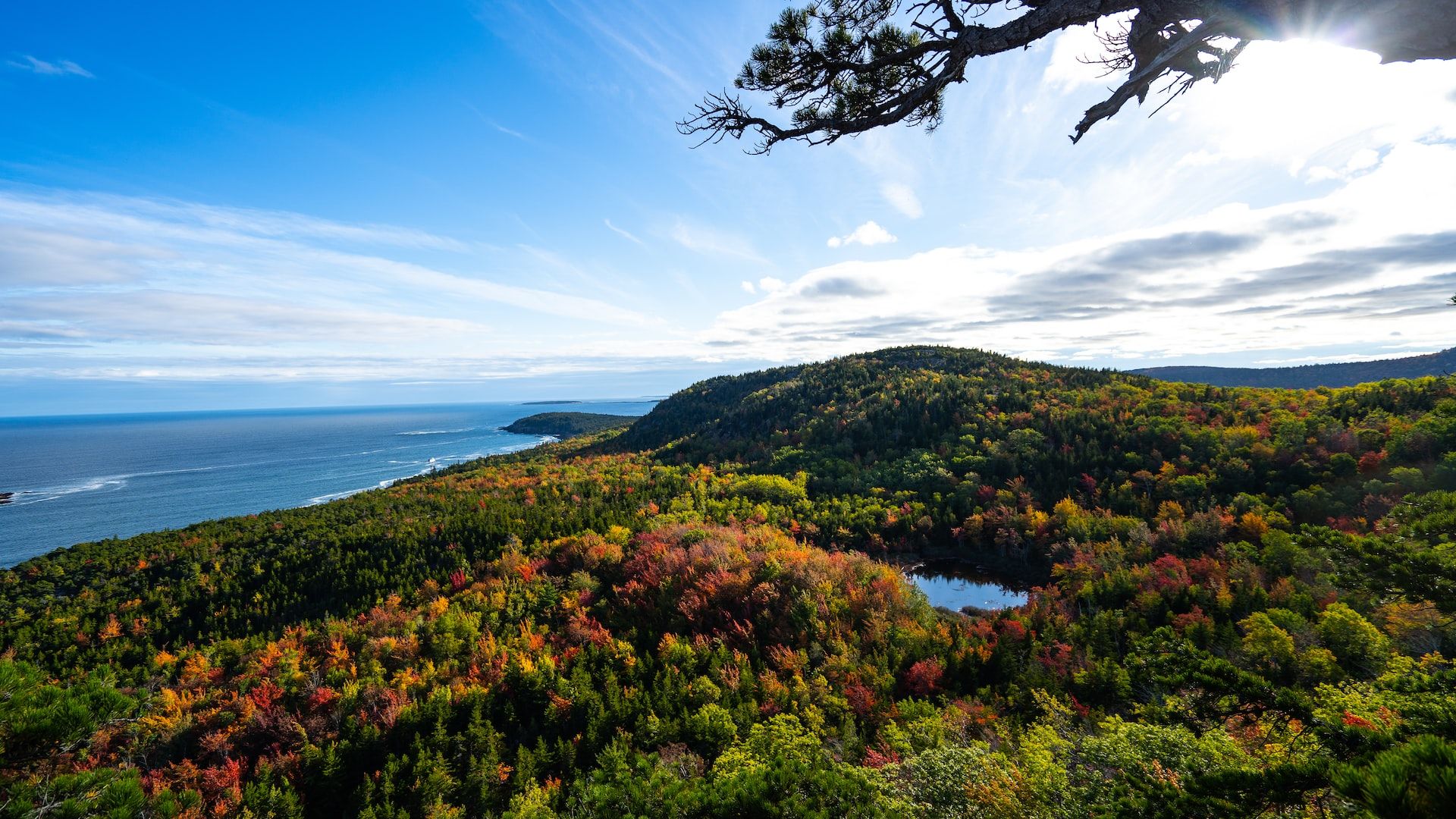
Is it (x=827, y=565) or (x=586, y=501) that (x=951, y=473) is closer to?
(x=827, y=565)

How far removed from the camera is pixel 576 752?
15.8m

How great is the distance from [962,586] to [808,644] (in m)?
22.6

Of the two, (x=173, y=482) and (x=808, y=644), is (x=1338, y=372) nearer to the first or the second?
(x=808, y=644)

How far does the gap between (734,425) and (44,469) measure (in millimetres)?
220501

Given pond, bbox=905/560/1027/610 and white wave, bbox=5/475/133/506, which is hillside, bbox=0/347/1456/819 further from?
white wave, bbox=5/475/133/506

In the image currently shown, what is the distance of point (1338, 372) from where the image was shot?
123 meters

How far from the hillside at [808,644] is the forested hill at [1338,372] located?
82645 mm

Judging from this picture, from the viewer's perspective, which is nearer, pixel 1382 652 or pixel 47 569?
pixel 1382 652

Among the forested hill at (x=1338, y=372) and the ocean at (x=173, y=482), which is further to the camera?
the forested hill at (x=1338, y=372)

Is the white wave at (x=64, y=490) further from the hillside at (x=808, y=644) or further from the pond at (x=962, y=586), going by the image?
the pond at (x=962, y=586)

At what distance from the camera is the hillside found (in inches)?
252

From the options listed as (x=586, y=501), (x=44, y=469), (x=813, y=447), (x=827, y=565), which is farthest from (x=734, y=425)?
(x=44, y=469)

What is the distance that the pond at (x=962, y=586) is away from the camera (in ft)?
112

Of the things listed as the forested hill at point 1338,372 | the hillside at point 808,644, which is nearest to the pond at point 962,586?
the hillside at point 808,644
